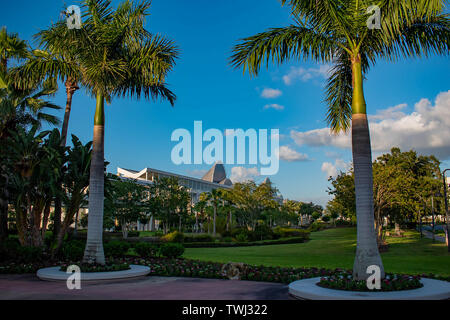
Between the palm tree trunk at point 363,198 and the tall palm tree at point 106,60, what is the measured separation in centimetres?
810

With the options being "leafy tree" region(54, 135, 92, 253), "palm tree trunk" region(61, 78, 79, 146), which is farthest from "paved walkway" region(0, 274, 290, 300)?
"palm tree trunk" region(61, 78, 79, 146)

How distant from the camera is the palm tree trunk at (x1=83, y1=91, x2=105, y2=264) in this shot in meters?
14.5

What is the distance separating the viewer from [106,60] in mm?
14844

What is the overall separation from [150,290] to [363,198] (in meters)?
6.73

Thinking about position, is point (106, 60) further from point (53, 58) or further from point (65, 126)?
point (65, 126)

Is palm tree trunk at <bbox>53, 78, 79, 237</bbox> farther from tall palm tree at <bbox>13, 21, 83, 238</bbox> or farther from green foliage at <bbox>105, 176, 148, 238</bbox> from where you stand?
green foliage at <bbox>105, 176, 148, 238</bbox>

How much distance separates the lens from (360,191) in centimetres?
1018

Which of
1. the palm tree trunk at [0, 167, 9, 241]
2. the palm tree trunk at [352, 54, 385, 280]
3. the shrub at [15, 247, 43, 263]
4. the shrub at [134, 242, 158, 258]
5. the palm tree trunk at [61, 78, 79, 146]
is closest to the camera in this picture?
the palm tree trunk at [352, 54, 385, 280]

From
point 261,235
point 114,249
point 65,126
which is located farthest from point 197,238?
point 65,126

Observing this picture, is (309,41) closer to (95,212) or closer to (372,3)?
(372,3)

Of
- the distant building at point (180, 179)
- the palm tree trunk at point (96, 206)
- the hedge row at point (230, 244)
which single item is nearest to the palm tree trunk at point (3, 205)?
the palm tree trunk at point (96, 206)

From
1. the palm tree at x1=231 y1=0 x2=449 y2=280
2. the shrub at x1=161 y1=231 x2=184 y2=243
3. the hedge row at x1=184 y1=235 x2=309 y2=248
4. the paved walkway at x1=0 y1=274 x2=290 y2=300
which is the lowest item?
the hedge row at x1=184 y1=235 x2=309 y2=248

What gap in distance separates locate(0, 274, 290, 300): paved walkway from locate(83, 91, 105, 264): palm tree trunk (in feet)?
6.41

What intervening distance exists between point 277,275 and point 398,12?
366 inches
